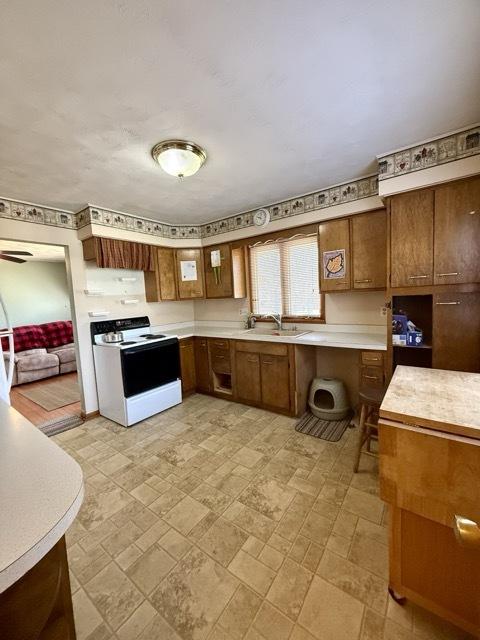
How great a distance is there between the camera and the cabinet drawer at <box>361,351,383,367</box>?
95.6 inches

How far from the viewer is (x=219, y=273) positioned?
3.84m

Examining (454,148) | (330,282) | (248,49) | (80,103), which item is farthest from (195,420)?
(454,148)

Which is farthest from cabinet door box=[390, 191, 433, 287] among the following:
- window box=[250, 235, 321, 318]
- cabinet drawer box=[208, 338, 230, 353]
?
cabinet drawer box=[208, 338, 230, 353]

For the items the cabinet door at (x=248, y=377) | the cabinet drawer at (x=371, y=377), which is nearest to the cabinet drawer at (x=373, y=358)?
the cabinet drawer at (x=371, y=377)

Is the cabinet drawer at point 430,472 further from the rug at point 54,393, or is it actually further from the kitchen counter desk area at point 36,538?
the rug at point 54,393

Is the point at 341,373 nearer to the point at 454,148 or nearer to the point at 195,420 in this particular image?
the point at 195,420

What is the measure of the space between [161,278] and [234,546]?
3.11 m

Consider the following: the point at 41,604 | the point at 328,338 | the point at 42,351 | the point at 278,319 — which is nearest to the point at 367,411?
the point at 328,338

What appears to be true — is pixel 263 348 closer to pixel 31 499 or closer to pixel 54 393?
pixel 31 499

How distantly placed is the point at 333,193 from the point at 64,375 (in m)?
5.47

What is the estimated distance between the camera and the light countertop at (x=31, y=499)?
534 mm

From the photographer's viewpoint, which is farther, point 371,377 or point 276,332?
point 276,332

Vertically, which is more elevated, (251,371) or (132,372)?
(132,372)

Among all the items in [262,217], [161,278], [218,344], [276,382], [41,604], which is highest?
[262,217]
